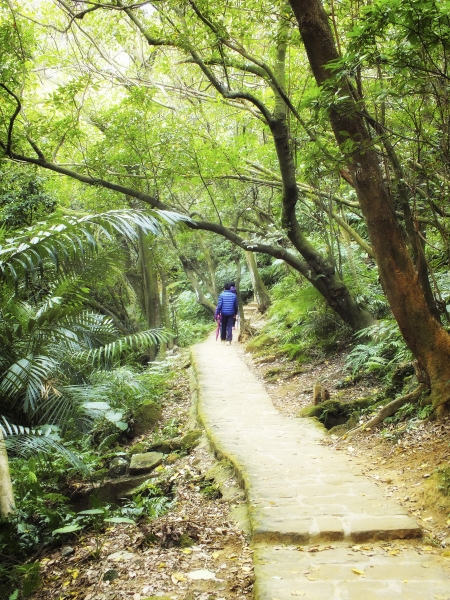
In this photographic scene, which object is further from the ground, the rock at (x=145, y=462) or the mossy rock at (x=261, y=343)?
the mossy rock at (x=261, y=343)

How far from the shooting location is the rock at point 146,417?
7840 millimetres

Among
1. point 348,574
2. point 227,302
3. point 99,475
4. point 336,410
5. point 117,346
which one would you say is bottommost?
point 99,475

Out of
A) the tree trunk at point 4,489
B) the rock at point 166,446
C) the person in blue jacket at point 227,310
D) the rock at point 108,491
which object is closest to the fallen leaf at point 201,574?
the tree trunk at point 4,489

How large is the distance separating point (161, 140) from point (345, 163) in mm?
5176

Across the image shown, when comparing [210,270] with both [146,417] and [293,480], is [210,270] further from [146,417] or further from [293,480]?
[293,480]

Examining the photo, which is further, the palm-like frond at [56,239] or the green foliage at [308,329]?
the green foliage at [308,329]

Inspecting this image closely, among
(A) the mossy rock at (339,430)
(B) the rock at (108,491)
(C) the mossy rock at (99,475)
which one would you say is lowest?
(B) the rock at (108,491)

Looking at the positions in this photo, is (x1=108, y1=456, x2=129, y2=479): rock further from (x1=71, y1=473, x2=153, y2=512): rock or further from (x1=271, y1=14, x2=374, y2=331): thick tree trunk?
(x1=271, y1=14, x2=374, y2=331): thick tree trunk

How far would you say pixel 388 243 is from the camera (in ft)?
16.5

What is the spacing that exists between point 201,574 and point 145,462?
307 centimetres

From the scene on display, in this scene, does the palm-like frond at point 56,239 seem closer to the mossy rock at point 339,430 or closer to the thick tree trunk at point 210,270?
the mossy rock at point 339,430

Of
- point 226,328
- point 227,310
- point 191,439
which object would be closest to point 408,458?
point 191,439

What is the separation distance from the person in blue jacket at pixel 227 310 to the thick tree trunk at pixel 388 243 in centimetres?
821

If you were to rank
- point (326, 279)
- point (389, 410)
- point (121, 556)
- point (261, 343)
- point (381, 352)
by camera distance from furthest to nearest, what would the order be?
point (261, 343)
point (326, 279)
point (381, 352)
point (389, 410)
point (121, 556)
